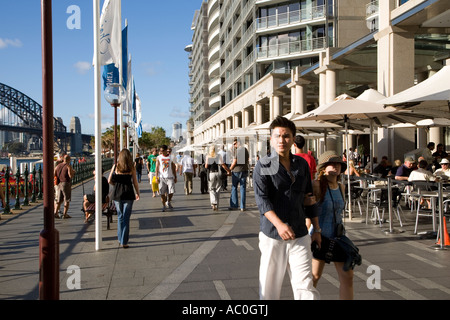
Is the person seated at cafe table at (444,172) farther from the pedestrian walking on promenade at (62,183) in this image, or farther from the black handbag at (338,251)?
the pedestrian walking on promenade at (62,183)

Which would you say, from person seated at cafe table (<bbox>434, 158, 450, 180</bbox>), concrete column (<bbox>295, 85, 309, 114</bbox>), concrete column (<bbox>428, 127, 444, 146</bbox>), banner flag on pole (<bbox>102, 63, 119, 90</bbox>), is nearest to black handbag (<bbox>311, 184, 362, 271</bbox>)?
banner flag on pole (<bbox>102, 63, 119, 90</bbox>)

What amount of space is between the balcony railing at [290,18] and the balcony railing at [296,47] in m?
1.86

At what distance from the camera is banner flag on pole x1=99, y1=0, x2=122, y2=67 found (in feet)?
26.8

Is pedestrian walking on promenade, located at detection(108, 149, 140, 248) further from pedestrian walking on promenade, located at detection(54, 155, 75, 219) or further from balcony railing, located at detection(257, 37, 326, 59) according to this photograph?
balcony railing, located at detection(257, 37, 326, 59)

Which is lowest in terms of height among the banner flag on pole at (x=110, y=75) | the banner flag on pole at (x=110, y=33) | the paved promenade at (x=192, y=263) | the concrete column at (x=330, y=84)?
the paved promenade at (x=192, y=263)

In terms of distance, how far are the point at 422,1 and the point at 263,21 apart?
27.0 meters

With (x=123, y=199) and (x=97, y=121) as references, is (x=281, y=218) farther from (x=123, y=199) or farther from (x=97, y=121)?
(x=97, y=121)

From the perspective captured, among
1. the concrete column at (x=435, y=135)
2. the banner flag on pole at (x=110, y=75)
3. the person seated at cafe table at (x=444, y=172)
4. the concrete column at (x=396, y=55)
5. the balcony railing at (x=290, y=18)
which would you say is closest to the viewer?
the banner flag on pole at (x=110, y=75)

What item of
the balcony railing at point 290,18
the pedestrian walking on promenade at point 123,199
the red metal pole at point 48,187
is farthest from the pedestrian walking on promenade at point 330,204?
the balcony railing at point 290,18

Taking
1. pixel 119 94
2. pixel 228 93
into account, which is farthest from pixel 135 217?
pixel 228 93

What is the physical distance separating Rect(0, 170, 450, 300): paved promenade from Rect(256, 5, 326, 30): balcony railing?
3037cm

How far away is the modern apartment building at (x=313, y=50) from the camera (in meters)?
15.4
